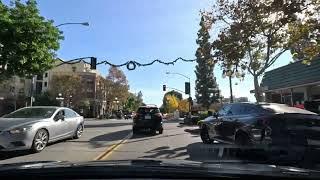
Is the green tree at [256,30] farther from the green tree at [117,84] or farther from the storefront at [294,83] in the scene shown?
the green tree at [117,84]

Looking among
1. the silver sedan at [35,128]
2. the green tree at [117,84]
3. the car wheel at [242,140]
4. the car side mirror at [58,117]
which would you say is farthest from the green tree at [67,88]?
the car wheel at [242,140]

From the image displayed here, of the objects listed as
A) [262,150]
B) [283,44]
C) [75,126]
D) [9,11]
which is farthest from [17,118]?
[283,44]

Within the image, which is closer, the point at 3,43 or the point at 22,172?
the point at 22,172

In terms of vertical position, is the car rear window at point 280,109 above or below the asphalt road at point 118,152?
above

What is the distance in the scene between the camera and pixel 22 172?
10.1ft

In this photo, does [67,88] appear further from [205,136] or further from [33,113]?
[33,113]

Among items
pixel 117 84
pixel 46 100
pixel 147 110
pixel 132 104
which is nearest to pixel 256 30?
pixel 147 110

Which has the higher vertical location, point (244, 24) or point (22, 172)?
point (244, 24)

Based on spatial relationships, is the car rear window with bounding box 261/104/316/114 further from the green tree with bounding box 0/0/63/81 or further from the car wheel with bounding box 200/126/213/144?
the green tree with bounding box 0/0/63/81

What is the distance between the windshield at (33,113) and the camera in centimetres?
1554

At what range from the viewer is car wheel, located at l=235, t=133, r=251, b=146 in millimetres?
12667

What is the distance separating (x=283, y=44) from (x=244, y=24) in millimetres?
5498

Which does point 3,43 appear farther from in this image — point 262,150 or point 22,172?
point 22,172

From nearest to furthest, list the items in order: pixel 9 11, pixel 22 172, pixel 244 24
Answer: pixel 22 172 → pixel 244 24 → pixel 9 11
